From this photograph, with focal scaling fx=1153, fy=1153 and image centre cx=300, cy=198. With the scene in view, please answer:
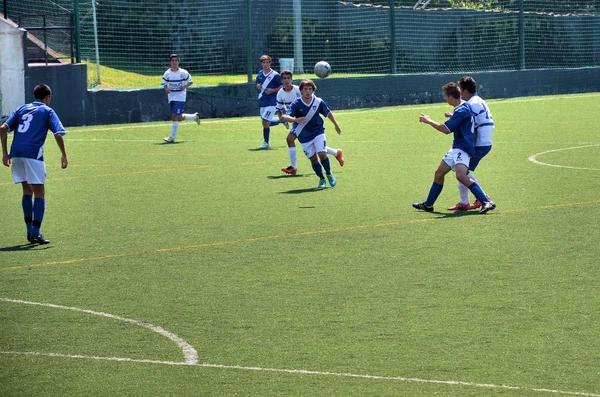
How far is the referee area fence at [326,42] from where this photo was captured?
32.4m

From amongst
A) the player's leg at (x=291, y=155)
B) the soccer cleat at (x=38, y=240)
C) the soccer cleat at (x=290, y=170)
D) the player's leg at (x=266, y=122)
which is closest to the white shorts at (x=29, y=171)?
the soccer cleat at (x=38, y=240)

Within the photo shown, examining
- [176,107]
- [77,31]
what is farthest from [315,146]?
[77,31]

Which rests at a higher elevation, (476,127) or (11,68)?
(11,68)

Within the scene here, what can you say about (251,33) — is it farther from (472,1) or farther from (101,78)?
(472,1)

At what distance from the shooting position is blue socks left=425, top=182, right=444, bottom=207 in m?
14.4

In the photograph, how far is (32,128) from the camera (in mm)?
12766

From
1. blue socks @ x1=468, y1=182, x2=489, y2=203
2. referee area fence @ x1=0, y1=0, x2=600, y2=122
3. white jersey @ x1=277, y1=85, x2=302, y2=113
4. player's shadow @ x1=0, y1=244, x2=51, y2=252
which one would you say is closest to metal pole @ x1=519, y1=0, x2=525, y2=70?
referee area fence @ x1=0, y1=0, x2=600, y2=122

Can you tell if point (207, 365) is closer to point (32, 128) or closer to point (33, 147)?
point (33, 147)

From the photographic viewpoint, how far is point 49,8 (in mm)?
32906

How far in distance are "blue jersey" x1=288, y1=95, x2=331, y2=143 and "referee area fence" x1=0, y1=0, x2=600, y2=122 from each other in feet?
45.4

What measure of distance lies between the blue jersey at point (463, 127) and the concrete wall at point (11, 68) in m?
17.1

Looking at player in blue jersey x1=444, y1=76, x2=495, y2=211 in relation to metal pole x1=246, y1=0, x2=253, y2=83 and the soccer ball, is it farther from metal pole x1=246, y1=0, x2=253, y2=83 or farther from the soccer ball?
metal pole x1=246, y1=0, x2=253, y2=83

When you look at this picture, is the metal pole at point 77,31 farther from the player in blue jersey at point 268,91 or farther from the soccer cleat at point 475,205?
the soccer cleat at point 475,205

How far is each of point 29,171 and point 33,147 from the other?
277 millimetres
